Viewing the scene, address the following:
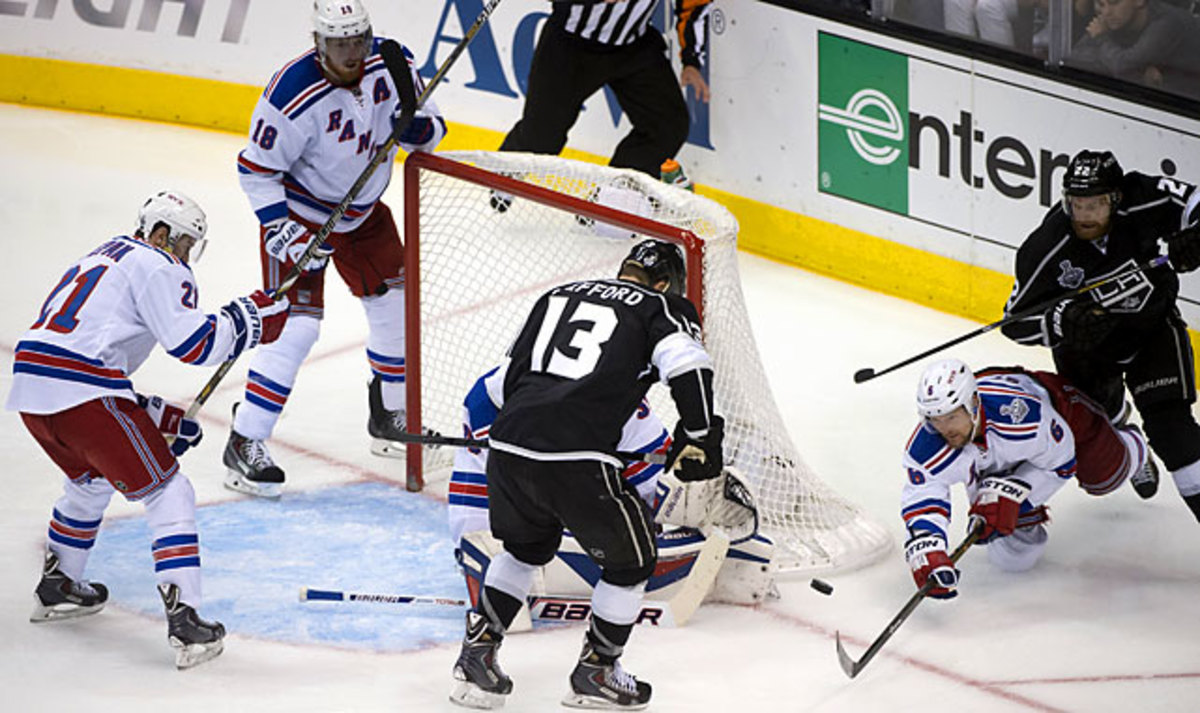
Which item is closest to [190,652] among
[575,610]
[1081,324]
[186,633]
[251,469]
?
[186,633]

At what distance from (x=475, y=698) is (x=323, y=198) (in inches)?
64.4

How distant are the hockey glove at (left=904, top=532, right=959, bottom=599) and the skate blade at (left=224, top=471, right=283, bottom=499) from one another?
1732 mm

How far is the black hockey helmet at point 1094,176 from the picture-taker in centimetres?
478

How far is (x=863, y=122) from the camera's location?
6.80 meters

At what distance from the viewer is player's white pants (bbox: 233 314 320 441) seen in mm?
5426

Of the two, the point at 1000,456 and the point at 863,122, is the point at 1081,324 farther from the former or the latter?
the point at 863,122

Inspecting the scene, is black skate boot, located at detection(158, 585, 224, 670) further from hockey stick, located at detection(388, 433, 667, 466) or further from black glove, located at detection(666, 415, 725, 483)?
black glove, located at detection(666, 415, 725, 483)

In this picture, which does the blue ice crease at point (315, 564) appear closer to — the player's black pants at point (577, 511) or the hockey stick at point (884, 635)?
the player's black pants at point (577, 511)

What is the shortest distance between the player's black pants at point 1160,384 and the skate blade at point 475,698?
169 centimetres

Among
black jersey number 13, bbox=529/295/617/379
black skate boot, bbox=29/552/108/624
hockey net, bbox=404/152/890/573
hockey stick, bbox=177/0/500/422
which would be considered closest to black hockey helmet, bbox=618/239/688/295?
black jersey number 13, bbox=529/295/617/379

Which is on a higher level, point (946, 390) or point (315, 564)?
point (946, 390)

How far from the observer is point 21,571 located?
4953 millimetres

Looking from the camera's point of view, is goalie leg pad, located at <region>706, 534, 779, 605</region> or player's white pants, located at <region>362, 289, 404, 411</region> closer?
goalie leg pad, located at <region>706, 534, 779, 605</region>

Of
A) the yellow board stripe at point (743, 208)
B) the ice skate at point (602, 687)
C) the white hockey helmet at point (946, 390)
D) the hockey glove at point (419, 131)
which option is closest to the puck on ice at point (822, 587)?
the white hockey helmet at point (946, 390)
